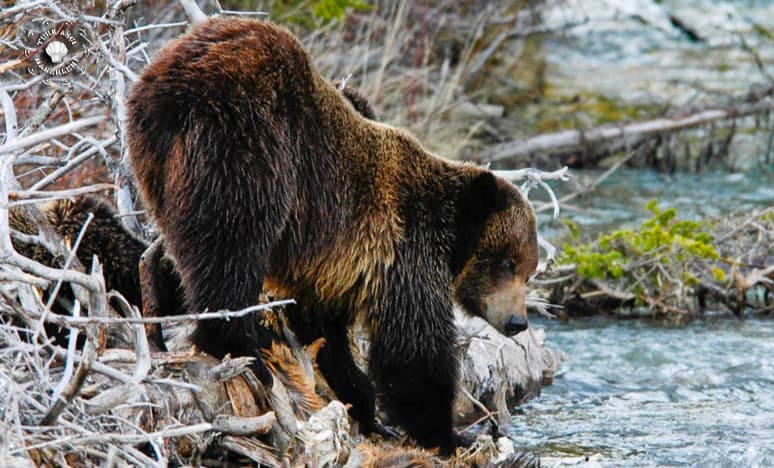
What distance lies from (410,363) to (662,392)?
256cm

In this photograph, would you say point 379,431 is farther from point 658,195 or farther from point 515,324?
point 658,195

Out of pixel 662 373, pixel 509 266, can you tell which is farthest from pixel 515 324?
pixel 662 373

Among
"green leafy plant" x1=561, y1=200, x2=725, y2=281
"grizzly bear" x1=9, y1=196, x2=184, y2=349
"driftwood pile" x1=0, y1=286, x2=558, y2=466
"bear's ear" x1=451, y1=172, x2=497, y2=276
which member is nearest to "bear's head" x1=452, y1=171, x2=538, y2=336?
"bear's ear" x1=451, y1=172, x2=497, y2=276

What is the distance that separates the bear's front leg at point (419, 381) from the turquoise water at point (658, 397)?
34.1 inches

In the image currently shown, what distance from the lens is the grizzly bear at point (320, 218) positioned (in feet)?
14.7

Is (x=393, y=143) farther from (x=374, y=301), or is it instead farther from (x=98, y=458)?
(x=98, y=458)

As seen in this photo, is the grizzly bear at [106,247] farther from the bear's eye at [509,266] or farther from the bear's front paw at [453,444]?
the bear's eye at [509,266]

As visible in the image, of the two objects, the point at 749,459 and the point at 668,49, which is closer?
the point at 749,459

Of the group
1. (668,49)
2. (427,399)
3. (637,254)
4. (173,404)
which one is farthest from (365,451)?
(668,49)

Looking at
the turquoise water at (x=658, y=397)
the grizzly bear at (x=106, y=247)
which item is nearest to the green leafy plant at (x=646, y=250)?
the turquoise water at (x=658, y=397)

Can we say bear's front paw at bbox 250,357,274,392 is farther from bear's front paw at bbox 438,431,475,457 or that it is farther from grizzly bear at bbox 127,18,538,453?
bear's front paw at bbox 438,431,475,457

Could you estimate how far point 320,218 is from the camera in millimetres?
4988

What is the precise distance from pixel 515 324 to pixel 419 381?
607mm

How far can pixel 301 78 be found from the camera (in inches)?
189
